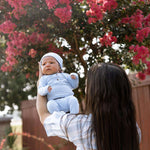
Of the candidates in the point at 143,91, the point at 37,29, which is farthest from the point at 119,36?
the point at 143,91

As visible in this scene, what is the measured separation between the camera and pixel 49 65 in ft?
6.52

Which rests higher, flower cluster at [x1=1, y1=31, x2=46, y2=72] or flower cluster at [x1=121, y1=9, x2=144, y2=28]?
flower cluster at [x1=121, y1=9, x2=144, y2=28]

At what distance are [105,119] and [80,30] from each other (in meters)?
2.01

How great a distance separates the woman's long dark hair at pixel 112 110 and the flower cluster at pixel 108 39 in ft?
5.42

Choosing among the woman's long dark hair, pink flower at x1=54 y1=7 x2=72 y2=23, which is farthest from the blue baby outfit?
pink flower at x1=54 y1=7 x2=72 y2=23

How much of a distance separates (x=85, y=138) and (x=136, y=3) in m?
2.40

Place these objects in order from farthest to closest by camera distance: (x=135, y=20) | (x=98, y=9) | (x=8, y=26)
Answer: (x=8, y=26)
(x=135, y=20)
(x=98, y=9)

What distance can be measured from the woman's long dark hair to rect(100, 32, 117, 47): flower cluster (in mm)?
1652

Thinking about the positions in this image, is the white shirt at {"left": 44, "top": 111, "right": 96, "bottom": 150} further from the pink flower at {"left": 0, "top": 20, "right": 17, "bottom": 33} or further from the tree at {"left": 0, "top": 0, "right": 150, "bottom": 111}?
the pink flower at {"left": 0, "top": 20, "right": 17, "bottom": 33}

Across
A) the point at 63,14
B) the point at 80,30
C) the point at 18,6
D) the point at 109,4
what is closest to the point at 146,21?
the point at 109,4

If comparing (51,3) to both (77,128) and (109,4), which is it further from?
(77,128)

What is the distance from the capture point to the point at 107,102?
136 cm

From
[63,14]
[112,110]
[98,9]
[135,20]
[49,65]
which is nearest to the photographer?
[112,110]

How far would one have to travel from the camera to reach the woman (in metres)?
1.35
